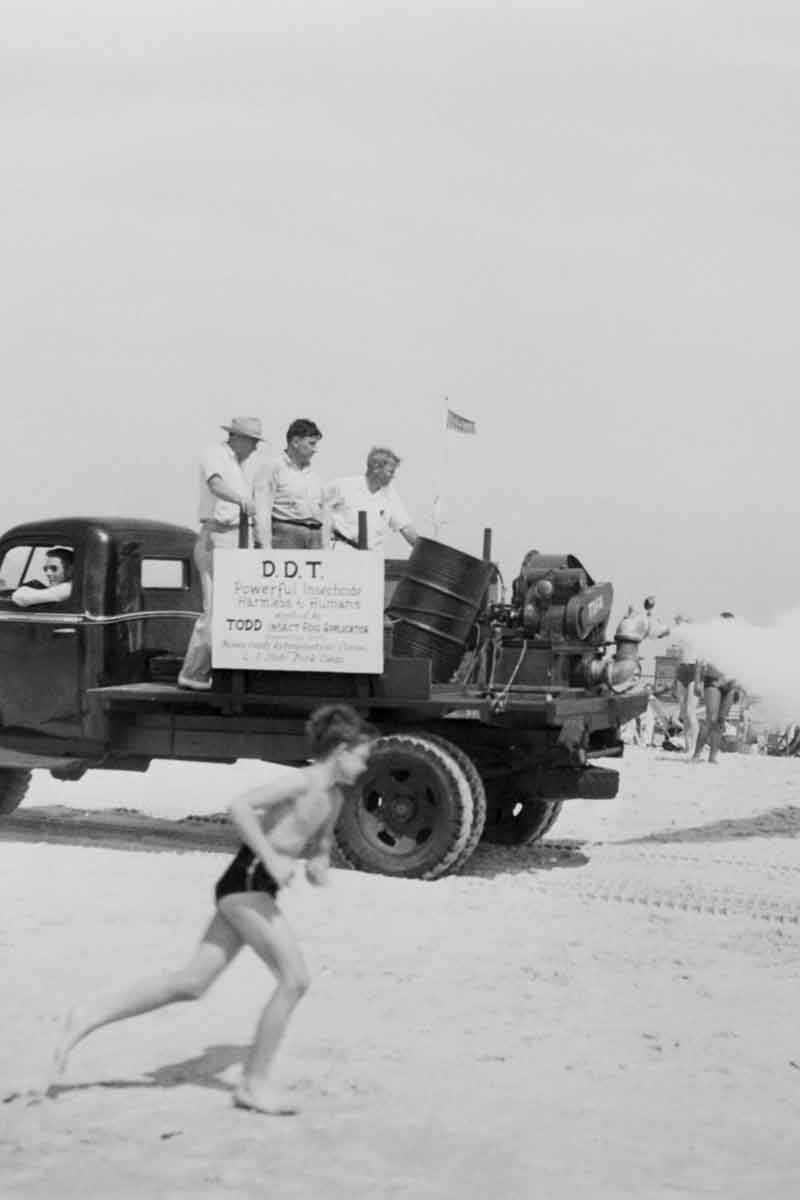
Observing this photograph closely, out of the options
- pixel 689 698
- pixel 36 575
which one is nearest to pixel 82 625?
pixel 36 575

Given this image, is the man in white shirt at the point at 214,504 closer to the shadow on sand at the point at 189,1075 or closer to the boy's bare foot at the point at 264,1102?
the shadow on sand at the point at 189,1075

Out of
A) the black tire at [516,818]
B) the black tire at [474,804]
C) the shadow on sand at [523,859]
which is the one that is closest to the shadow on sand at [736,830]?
the shadow on sand at [523,859]

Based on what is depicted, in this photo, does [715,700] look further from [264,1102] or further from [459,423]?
[264,1102]

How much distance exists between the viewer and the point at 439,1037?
22.9 feet

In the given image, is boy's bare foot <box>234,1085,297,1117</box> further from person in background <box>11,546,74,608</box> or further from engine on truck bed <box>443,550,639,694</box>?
person in background <box>11,546,74,608</box>

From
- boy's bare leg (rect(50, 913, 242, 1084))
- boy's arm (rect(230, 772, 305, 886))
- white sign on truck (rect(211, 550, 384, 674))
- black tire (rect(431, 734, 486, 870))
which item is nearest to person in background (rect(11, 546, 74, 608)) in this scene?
white sign on truck (rect(211, 550, 384, 674))

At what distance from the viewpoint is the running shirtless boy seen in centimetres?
580

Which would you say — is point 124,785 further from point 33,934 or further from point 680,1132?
point 680,1132

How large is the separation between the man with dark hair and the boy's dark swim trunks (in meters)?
5.08

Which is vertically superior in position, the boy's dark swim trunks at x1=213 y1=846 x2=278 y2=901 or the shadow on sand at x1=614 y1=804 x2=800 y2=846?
the boy's dark swim trunks at x1=213 y1=846 x2=278 y2=901

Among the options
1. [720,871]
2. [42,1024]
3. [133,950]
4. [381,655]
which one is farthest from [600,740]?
[42,1024]

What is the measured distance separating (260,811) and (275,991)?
568 mm

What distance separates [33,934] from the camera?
863 cm

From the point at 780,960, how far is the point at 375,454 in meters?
4.11
